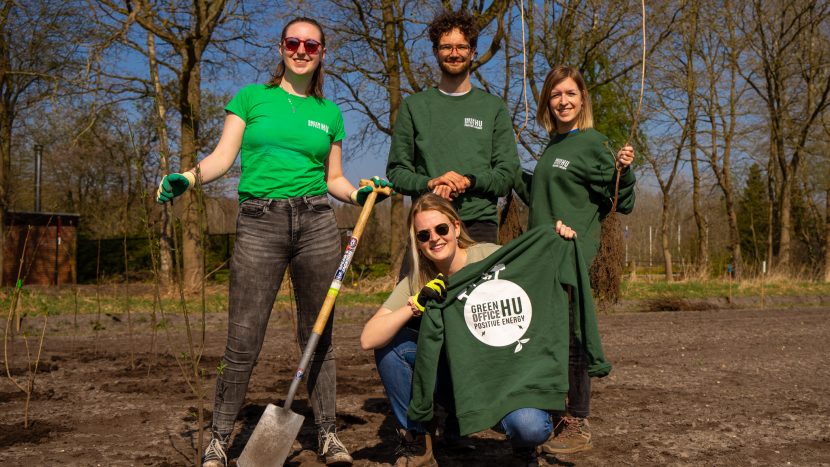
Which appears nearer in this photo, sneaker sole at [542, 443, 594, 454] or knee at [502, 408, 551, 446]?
knee at [502, 408, 551, 446]

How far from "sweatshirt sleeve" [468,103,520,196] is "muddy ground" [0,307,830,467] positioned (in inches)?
53.0

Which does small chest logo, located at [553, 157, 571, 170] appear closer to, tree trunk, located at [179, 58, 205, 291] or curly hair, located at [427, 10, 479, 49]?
curly hair, located at [427, 10, 479, 49]

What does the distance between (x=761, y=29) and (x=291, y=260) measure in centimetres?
2574

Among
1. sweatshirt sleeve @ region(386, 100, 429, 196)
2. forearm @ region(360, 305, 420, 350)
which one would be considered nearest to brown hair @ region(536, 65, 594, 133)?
sweatshirt sleeve @ region(386, 100, 429, 196)

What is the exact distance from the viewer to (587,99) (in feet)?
12.9

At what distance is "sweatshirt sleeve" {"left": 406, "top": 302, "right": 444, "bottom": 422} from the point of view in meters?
3.14

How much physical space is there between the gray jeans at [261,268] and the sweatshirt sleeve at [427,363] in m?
0.66

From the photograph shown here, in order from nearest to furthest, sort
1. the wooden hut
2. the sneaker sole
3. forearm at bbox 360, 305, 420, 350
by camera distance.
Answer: forearm at bbox 360, 305, 420, 350 < the sneaker sole < the wooden hut

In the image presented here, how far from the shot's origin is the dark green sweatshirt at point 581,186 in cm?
374

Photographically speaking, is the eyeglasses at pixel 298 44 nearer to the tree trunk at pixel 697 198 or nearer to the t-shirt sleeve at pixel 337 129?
the t-shirt sleeve at pixel 337 129

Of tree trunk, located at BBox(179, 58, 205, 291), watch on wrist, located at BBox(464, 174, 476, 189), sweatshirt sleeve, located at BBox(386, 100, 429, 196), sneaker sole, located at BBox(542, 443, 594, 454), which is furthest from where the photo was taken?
tree trunk, located at BBox(179, 58, 205, 291)

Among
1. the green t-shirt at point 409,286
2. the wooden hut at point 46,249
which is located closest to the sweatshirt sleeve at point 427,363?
the green t-shirt at point 409,286

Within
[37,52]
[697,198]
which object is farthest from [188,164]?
[697,198]

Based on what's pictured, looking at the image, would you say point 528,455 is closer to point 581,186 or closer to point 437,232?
point 437,232
